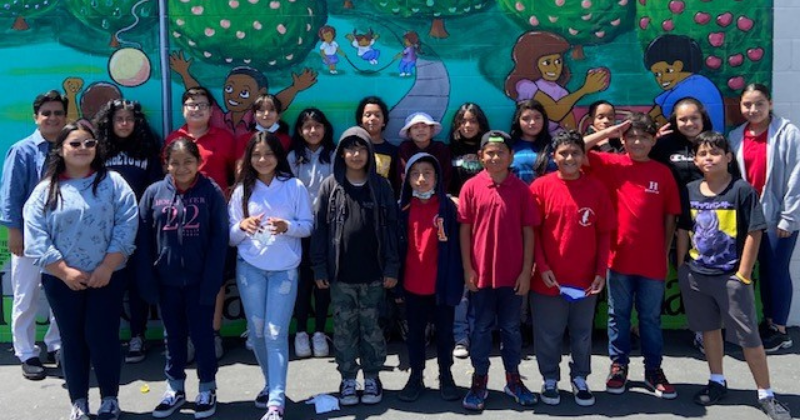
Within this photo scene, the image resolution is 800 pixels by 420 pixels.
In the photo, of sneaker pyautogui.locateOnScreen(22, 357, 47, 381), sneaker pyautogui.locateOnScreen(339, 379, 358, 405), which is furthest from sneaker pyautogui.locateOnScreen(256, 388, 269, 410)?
sneaker pyautogui.locateOnScreen(22, 357, 47, 381)

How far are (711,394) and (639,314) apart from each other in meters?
0.67

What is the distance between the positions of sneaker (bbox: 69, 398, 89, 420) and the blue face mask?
310 cm

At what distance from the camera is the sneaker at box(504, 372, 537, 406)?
4543 mm

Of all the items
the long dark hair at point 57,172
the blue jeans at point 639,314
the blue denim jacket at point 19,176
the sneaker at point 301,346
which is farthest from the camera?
the sneaker at point 301,346

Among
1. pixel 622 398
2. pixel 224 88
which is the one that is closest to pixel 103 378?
pixel 224 88

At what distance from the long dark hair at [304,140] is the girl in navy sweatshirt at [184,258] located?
1093 millimetres

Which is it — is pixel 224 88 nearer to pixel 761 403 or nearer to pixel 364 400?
pixel 364 400

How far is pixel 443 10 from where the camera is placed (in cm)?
580

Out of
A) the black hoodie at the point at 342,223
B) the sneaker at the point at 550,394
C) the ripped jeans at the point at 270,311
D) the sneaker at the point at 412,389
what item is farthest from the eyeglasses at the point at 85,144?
the sneaker at the point at 550,394

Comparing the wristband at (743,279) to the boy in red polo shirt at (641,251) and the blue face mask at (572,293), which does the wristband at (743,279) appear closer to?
the boy in red polo shirt at (641,251)

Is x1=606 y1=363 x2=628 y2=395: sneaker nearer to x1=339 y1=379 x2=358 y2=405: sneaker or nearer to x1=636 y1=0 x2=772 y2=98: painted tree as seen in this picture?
x1=339 y1=379 x2=358 y2=405: sneaker

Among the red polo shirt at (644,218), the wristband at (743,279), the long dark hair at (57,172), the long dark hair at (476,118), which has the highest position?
the long dark hair at (476,118)

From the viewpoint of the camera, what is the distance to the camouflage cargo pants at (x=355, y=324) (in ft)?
15.0

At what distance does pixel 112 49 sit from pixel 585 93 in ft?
13.0
